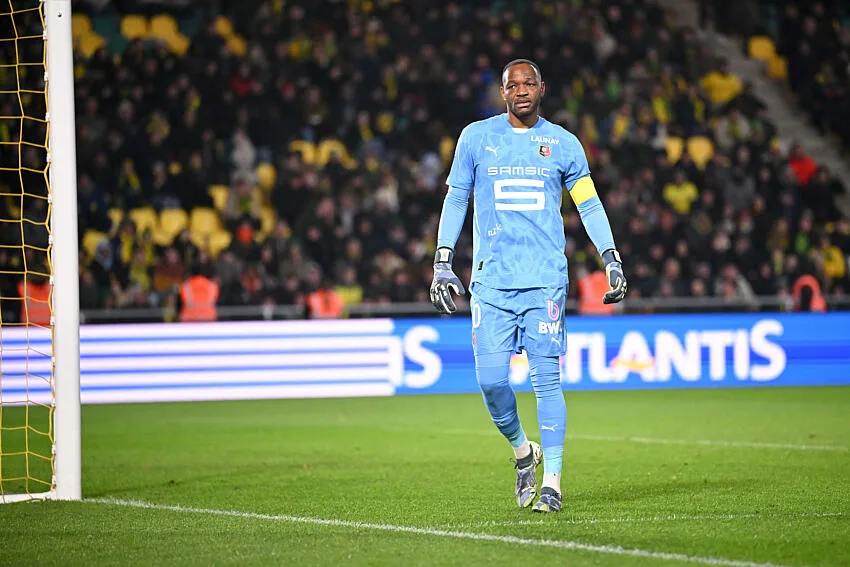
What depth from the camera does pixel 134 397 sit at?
1477cm

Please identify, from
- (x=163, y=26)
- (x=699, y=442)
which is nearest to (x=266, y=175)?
(x=163, y=26)

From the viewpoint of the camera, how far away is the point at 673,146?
21297 millimetres

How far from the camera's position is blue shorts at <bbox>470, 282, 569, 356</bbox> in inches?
261

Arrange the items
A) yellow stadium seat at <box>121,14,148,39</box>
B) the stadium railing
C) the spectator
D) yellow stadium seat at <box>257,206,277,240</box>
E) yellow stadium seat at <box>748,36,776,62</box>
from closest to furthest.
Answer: the stadium railing < yellow stadium seat at <box>257,206,277,240</box> < the spectator < yellow stadium seat at <box>121,14,148,39</box> < yellow stadium seat at <box>748,36,776,62</box>

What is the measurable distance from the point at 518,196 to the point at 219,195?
1294 cm

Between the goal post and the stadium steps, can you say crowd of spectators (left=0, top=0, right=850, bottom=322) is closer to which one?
the stadium steps

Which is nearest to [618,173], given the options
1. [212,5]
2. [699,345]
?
[699,345]

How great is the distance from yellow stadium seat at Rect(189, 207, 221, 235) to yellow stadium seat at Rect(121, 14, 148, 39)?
413 cm

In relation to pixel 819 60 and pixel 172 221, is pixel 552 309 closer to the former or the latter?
pixel 172 221

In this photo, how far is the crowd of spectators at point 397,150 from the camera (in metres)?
18.1

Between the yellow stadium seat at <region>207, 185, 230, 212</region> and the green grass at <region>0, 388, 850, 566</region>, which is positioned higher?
the yellow stadium seat at <region>207, 185, 230, 212</region>

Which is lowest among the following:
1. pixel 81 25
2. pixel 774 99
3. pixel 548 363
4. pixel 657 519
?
pixel 657 519

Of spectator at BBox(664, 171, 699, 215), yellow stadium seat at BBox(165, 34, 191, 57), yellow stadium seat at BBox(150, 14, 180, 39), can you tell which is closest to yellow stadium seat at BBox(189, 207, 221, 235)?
yellow stadium seat at BBox(165, 34, 191, 57)

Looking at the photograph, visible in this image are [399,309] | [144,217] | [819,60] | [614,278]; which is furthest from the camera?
[819,60]
